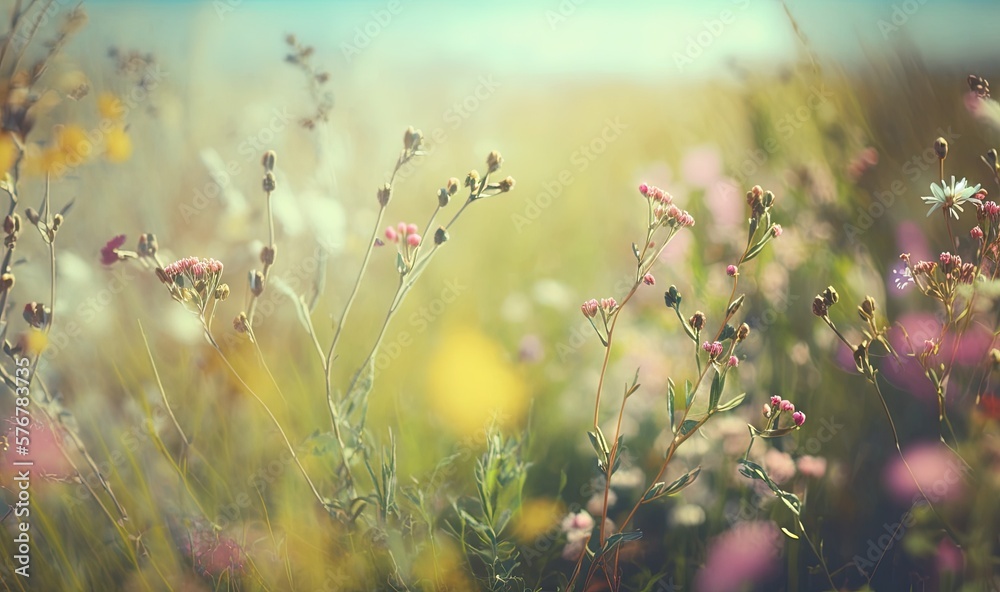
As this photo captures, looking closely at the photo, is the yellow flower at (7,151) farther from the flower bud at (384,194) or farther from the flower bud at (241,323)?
the flower bud at (384,194)

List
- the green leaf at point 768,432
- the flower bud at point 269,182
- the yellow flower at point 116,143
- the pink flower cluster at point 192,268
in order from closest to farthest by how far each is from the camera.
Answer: the green leaf at point 768,432
the pink flower cluster at point 192,268
the flower bud at point 269,182
the yellow flower at point 116,143

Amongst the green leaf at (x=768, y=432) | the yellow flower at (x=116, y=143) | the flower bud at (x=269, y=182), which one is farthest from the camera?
the yellow flower at (x=116, y=143)

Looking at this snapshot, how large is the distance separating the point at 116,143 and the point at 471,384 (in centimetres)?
83

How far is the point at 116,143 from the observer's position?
1391 mm

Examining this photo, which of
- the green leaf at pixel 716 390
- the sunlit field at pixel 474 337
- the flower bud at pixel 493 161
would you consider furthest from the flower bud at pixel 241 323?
the green leaf at pixel 716 390

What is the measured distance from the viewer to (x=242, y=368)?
154 centimetres

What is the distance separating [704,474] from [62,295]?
1294 mm

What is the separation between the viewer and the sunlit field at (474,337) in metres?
1.08

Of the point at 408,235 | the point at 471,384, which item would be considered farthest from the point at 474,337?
the point at 408,235

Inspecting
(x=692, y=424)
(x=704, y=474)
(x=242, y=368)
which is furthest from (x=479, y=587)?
(x=242, y=368)

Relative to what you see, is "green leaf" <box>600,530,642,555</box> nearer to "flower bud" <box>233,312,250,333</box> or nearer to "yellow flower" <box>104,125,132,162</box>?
"flower bud" <box>233,312,250,333</box>

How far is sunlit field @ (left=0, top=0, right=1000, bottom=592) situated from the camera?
1.08 m

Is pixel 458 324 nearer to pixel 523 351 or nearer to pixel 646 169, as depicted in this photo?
pixel 523 351

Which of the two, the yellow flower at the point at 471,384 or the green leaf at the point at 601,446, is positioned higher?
the green leaf at the point at 601,446
